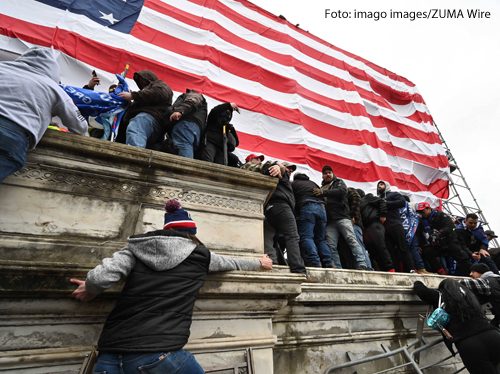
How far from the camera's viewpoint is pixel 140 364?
4.25ft

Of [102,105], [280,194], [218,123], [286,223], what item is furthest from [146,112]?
[286,223]

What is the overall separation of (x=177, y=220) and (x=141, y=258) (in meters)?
0.33

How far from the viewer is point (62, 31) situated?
5340 millimetres

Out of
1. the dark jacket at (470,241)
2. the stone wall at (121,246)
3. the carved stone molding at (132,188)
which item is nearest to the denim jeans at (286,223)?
the stone wall at (121,246)

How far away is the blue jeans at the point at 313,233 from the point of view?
338 cm

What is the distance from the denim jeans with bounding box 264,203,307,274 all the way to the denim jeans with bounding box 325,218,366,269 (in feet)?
4.02

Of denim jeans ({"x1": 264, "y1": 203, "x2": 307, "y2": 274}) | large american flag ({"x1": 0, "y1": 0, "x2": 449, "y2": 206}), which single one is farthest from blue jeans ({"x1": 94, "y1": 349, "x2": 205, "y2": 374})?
large american flag ({"x1": 0, "y1": 0, "x2": 449, "y2": 206})

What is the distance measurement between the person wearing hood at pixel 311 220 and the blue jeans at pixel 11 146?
2918 mm

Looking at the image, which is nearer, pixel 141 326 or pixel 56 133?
pixel 141 326

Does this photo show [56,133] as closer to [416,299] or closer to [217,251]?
[217,251]

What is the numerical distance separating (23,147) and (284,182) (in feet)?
7.85

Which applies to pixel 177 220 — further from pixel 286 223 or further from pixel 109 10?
pixel 109 10

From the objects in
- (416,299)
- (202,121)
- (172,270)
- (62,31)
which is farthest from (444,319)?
(62,31)

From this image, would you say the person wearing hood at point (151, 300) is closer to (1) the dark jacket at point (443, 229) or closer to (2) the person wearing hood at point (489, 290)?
(2) the person wearing hood at point (489, 290)
